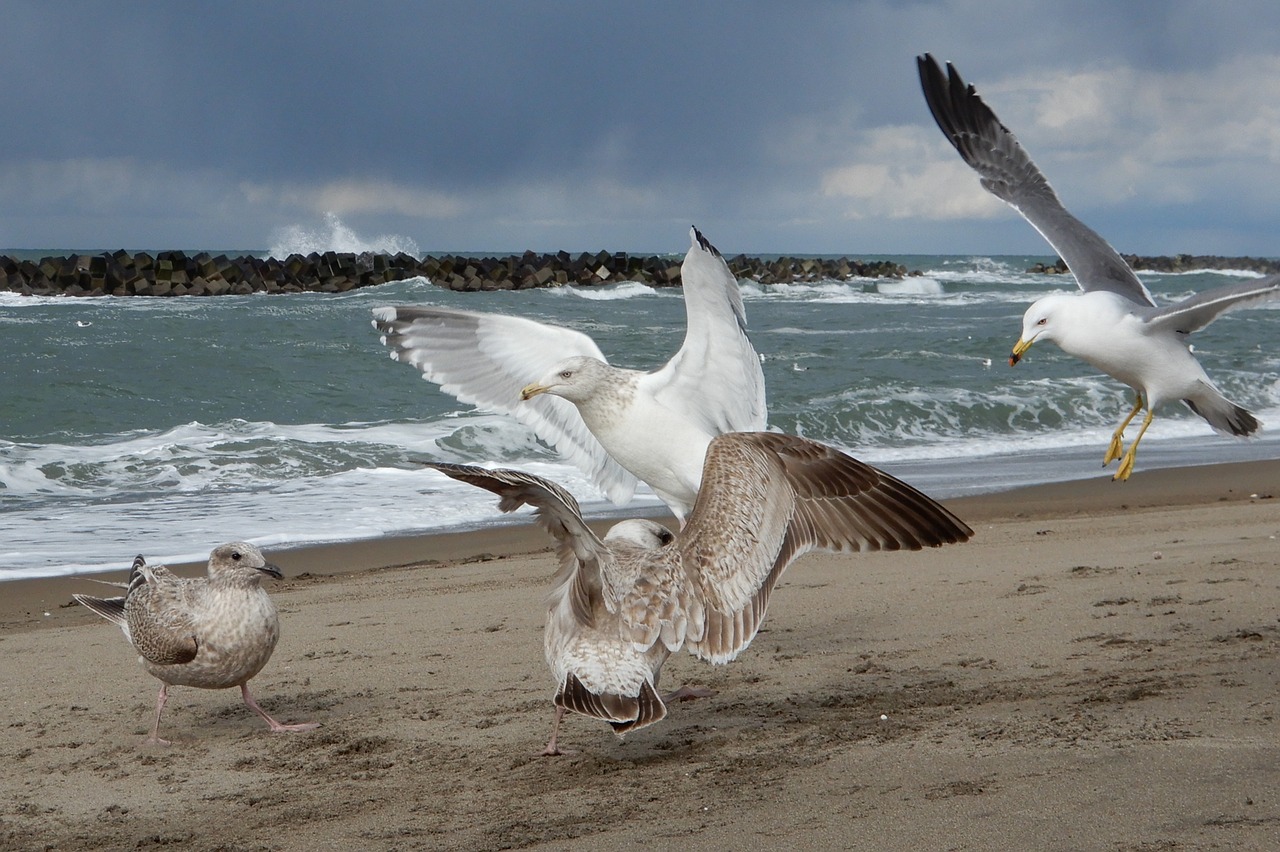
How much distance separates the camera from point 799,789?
340cm

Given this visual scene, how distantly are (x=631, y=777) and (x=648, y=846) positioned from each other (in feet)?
1.96

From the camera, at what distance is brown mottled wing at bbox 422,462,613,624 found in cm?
331

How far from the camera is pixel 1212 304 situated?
20.6 ft

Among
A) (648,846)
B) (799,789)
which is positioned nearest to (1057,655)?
(799,789)

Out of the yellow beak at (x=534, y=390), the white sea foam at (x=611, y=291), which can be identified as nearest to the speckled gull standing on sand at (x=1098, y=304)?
the yellow beak at (x=534, y=390)

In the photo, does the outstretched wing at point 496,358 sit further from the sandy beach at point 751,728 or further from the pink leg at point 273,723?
the pink leg at point 273,723

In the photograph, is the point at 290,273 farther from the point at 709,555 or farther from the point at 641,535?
the point at 709,555

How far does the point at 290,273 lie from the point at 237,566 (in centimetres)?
3291

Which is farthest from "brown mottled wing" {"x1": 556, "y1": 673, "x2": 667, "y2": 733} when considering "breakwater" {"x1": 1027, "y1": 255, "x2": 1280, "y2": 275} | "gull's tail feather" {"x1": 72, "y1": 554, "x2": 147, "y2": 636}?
"breakwater" {"x1": 1027, "y1": 255, "x2": 1280, "y2": 275}

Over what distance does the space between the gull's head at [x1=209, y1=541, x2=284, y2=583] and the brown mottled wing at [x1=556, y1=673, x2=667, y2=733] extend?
146 centimetres

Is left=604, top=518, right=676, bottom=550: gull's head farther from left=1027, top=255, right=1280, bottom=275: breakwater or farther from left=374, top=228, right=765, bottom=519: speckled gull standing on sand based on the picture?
left=1027, top=255, right=1280, bottom=275: breakwater

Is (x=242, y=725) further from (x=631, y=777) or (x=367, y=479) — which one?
(x=367, y=479)

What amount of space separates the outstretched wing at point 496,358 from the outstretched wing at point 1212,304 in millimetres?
2838

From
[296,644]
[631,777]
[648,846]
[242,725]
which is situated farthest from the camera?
[296,644]
